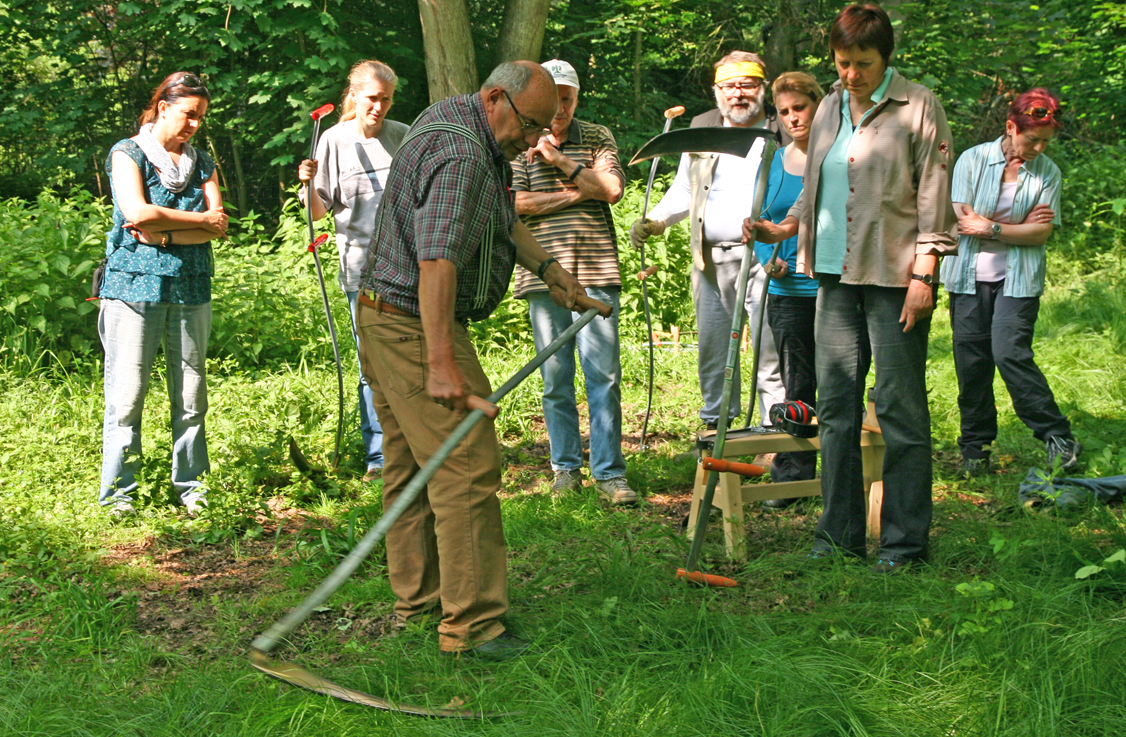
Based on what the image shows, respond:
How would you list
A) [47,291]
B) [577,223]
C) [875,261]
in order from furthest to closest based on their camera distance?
1. [47,291]
2. [577,223]
3. [875,261]

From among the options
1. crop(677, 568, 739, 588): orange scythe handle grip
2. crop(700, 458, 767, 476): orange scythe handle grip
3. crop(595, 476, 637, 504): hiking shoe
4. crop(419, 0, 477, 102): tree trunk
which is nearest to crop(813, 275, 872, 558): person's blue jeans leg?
crop(700, 458, 767, 476): orange scythe handle grip

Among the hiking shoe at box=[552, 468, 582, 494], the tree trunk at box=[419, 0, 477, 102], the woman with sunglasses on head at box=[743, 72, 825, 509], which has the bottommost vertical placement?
the hiking shoe at box=[552, 468, 582, 494]

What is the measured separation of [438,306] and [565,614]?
122 centimetres

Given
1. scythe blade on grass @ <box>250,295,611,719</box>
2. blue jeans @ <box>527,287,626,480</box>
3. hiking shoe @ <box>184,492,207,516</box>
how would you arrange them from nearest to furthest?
scythe blade on grass @ <box>250,295,611,719</box> < hiking shoe @ <box>184,492,207,516</box> < blue jeans @ <box>527,287,626,480</box>

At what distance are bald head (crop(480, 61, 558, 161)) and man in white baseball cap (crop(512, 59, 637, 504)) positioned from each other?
160 centimetres

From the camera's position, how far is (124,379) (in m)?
4.61

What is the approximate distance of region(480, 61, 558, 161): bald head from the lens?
9.79 feet

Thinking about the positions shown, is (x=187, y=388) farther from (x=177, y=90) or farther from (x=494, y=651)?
(x=494, y=651)

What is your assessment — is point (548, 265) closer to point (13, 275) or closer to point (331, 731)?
point (331, 731)

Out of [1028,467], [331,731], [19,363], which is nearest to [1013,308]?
[1028,467]

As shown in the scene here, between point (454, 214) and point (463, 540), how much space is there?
103 cm

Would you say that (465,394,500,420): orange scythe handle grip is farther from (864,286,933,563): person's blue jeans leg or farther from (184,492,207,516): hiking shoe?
(184,492,207,516): hiking shoe

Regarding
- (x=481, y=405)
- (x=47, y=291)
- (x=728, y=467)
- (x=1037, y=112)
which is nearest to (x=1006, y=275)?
(x=1037, y=112)

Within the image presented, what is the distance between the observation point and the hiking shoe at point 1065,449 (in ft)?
16.2
